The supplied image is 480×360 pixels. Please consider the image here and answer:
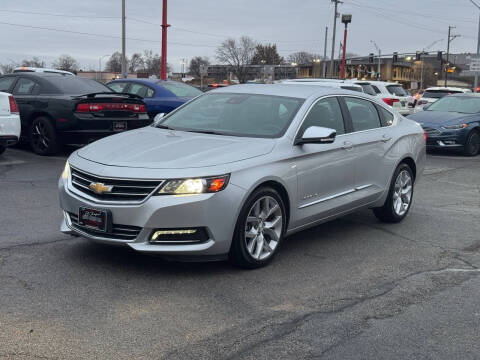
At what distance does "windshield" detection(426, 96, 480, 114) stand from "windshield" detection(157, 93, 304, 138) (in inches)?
430

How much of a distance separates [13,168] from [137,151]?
19.3ft

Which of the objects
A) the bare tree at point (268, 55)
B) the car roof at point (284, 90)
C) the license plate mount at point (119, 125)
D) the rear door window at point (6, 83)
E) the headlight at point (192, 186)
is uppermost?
the bare tree at point (268, 55)

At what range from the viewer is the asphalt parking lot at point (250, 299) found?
3730 mm

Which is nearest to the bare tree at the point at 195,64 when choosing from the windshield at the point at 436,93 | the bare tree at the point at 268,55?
the bare tree at the point at 268,55

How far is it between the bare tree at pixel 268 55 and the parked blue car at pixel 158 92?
108156 mm

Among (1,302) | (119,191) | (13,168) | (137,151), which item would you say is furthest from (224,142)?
(13,168)

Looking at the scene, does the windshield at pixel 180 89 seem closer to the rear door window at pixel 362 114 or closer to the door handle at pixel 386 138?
the rear door window at pixel 362 114

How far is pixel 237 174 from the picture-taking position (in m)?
4.87

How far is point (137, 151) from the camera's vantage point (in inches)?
202

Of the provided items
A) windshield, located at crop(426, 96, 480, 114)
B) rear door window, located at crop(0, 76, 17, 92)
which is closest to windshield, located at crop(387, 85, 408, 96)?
windshield, located at crop(426, 96, 480, 114)

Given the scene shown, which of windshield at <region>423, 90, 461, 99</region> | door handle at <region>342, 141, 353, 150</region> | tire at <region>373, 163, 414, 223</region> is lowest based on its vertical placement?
tire at <region>373, 163, 414, 223</region>

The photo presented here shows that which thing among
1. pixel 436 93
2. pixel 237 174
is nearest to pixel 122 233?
pixel 237 174

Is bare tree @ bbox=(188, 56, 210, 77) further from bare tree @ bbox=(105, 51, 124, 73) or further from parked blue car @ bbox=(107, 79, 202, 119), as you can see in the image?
parked blue car @ bbox=(107, 79, 202, 119)

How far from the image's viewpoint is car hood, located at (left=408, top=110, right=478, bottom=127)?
49.0 ft
